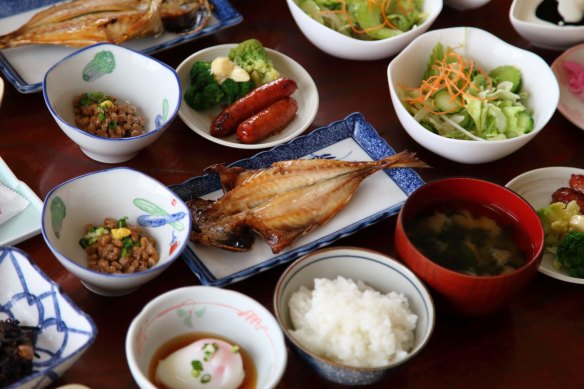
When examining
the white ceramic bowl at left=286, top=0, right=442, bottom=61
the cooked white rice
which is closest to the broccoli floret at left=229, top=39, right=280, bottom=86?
the white ceramic bowl at left=286, top=0, right=442, bottom=61

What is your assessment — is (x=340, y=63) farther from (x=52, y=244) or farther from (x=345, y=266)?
(x=52, y=244)

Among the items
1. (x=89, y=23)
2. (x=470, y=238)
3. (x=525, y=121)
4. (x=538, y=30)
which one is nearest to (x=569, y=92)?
(x=538, y=30)

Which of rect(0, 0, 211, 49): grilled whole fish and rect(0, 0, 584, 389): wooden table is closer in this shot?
rect(0, 0, 584, 389): wooden table

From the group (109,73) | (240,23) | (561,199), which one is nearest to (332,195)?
(561,199)

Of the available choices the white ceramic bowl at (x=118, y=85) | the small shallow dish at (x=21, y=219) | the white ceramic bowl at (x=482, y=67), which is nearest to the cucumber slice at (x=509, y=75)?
the white ceramic bowl at (x=482, y=67)

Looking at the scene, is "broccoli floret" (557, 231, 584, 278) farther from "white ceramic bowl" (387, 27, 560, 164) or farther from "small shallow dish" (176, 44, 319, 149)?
"small shallow dish" (176, 44, 319, 149)

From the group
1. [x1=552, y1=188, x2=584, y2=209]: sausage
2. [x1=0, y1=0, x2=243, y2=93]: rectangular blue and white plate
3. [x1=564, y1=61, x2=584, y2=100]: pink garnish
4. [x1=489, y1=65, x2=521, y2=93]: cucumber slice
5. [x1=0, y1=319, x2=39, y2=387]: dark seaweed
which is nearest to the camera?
[x1=0, y1=319, x2=39, y2=387]: dark seaweed

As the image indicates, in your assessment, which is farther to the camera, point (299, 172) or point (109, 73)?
point (109, 73)
